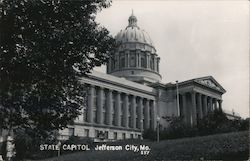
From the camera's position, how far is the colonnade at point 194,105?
79.9 m

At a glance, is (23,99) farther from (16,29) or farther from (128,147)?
(128,147)

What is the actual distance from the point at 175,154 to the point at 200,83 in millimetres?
64277

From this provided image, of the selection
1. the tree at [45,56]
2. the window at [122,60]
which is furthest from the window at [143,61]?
the tree at [45,56]

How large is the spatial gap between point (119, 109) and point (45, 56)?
5971 cm

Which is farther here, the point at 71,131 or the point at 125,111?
the point at 125,111

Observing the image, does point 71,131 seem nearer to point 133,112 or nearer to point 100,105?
point 100,105

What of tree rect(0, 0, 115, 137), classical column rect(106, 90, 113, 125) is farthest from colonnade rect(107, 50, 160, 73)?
tree rect(0, 0, 115, 137)

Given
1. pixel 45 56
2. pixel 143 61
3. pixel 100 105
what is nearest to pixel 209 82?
pixel 143 61

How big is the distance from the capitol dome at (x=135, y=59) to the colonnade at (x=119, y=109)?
11.4 m

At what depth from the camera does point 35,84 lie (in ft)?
53.2

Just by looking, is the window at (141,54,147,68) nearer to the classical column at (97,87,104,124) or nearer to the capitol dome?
the capitol dome

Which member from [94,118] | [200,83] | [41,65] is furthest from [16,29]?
[200,83]

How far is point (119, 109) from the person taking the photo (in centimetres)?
7431

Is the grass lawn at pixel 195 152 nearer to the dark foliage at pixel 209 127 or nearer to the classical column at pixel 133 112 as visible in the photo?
the dark foliage at pixel 209 127
